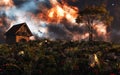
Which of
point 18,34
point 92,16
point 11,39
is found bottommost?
point 11,39

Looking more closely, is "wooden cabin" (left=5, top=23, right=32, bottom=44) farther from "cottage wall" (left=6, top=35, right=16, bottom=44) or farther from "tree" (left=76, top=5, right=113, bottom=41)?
"tree" (left=76, top=5, right=113, bottom=41)

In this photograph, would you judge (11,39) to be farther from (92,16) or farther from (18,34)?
(92,16)

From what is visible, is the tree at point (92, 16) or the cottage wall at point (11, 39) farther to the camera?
the cottage wall at point (11, 39)

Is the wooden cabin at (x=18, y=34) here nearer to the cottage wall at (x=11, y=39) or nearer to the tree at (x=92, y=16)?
the cottage wall at (x=11, y=39)

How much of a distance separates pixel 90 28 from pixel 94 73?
193ft

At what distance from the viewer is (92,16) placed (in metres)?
76.9

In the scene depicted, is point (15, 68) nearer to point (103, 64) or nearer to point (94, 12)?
point (103, 64)

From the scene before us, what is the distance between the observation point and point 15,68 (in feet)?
64.6

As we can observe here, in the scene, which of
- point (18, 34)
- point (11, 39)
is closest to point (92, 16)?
point (18, 34)

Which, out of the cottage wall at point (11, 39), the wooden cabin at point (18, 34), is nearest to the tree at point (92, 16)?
the wooden cabin at point (18, 34)

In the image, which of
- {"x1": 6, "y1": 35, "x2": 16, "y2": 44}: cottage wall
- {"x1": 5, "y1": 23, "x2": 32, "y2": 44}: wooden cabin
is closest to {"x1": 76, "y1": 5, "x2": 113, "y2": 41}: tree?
{"x1": 5, "y1": 23, "x2": 32, "y2": 44}: wooden cabin

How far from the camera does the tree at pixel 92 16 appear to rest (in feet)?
246

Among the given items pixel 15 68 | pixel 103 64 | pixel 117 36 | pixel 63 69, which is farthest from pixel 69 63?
pixel 117 36

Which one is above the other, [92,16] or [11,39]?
[92,16]
